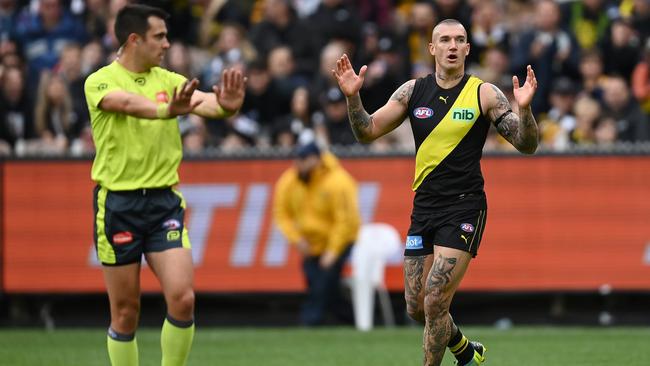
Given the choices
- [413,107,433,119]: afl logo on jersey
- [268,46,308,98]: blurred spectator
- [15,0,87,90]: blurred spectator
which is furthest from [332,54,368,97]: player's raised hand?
[15,0,87,90]: blurred spectator

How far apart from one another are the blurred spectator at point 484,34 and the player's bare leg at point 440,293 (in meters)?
9.48

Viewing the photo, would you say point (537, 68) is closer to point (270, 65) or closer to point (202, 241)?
point (270, 65)

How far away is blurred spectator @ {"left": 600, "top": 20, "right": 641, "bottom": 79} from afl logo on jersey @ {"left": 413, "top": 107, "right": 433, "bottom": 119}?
30.4 feet

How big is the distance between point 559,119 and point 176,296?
30.6 ft

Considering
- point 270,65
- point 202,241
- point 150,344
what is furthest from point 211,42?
point 150,344

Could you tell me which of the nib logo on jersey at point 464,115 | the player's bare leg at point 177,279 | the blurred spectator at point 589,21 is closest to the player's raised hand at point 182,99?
the player's bare leg at point 177,279

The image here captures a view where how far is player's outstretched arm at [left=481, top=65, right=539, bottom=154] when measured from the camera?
9266 millimetres

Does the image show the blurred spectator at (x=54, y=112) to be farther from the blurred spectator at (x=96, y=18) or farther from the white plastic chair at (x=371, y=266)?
the white plastic chair at (x=371, y=266)

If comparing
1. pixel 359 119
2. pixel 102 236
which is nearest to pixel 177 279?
pixel 102 236

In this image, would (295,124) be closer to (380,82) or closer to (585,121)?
(380,82)

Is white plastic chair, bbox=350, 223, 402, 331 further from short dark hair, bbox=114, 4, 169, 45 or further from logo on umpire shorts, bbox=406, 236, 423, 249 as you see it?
short dark hair, bbox=114, 4, 169, 45

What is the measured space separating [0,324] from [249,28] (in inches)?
242

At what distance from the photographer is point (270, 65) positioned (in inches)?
752

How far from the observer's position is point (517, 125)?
955cm
